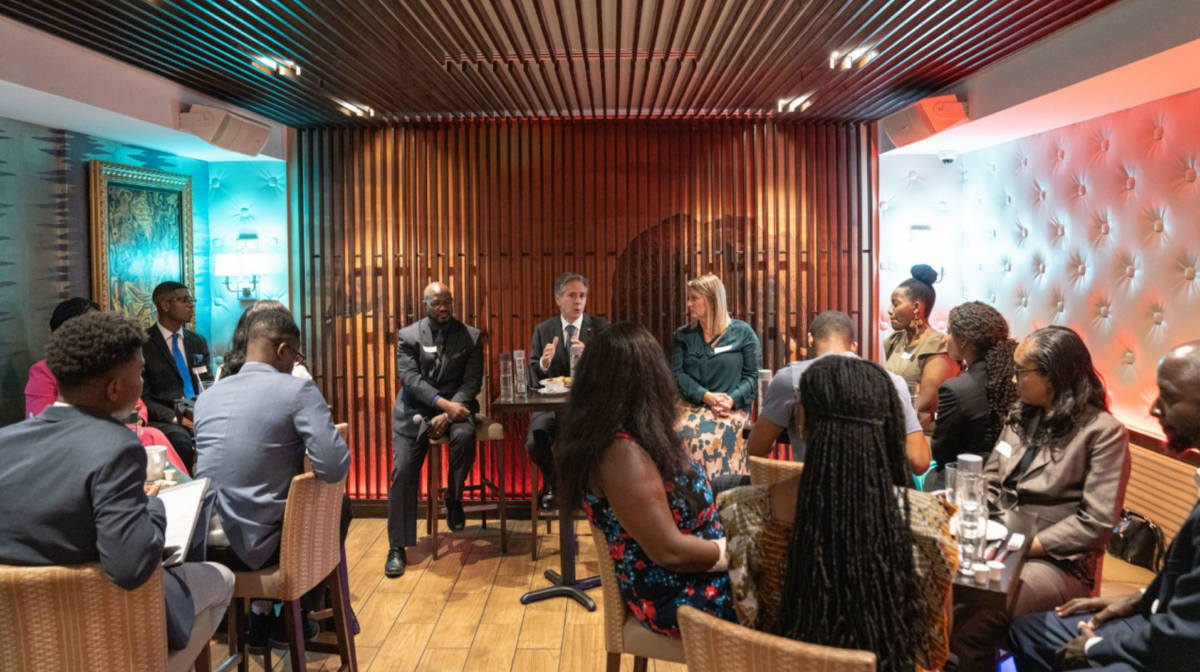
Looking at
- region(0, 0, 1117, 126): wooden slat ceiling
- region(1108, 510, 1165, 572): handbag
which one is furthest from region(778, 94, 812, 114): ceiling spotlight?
region(1108, 510, 1165, 572): handbag

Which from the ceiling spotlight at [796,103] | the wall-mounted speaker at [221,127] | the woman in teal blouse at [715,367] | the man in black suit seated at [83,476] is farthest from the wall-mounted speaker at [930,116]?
the man in black suit seated at [83,476]

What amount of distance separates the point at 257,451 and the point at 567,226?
143 inches

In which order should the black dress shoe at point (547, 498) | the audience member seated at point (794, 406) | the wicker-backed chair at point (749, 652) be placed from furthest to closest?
the black dress shoe at point (547, 498)
the audience member seated at point (794, 406)
the wicker-backed chair at point (749, 652)

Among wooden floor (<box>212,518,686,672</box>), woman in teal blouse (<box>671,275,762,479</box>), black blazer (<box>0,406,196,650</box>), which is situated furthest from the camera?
woman in teal blouse (<box>671,275,762,479</box>)

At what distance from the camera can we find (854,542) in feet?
5.57

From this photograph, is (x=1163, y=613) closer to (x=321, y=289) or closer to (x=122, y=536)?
(x=122, y=536)

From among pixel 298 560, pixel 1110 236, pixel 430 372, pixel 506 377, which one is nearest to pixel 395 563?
pixel 430 372

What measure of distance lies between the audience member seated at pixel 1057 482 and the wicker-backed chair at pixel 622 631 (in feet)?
3.20

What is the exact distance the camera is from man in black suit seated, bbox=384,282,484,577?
5.07 m

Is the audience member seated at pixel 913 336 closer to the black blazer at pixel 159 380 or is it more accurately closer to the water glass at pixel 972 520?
the water glass at pixel 972 520

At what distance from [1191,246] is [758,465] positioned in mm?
2495

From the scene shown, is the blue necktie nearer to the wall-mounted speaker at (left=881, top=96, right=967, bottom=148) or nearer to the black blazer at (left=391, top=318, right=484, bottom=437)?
the black blazer at (left=391, top=318, right=484, bottom=437)

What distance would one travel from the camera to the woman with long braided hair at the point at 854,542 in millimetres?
1697

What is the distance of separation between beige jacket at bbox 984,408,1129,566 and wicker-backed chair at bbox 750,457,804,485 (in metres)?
0.73
